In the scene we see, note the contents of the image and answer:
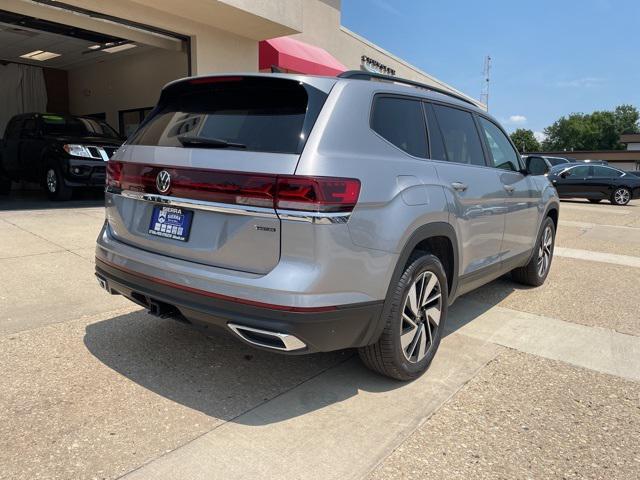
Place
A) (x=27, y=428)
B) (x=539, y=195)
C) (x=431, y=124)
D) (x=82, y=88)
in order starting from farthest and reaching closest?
(x=82, y=88), (x=539, y=195), (x=431, y=124), (x=27, y=428)

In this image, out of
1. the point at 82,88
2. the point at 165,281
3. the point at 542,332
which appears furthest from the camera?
the point at 82,88

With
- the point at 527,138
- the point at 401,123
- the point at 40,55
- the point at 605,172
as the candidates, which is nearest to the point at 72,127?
the point at 40,55

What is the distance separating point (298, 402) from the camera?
9.91 ft

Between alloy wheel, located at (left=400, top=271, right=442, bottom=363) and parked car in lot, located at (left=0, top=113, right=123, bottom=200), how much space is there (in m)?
8.11

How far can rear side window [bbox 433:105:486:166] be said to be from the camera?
3812 mm

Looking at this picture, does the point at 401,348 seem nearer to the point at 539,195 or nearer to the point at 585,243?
the point at 539,195

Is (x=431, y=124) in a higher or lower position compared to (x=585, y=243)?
higher

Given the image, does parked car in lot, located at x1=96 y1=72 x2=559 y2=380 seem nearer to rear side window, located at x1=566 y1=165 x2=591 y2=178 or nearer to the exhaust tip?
the exhaust tip

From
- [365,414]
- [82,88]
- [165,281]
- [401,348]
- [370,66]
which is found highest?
[370,66]

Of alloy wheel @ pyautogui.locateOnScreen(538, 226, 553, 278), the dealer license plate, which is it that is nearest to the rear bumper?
the dealer license plate

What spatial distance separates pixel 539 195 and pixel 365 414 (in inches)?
139

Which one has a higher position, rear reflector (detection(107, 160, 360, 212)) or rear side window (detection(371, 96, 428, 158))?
rear side window (detection(371, 96, 428, 158))

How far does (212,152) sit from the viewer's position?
9.06 ft

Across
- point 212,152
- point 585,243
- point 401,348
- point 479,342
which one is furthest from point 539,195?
point 585,243
